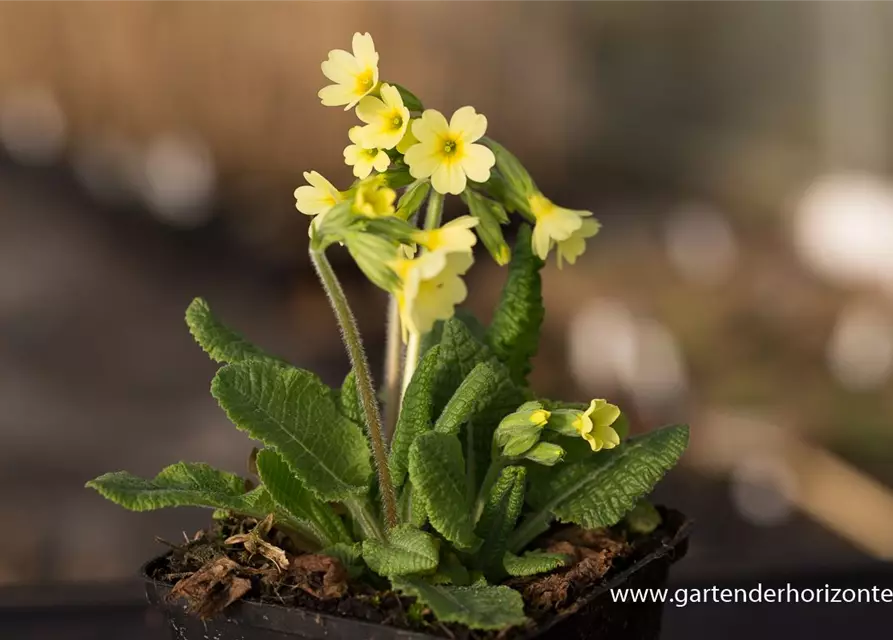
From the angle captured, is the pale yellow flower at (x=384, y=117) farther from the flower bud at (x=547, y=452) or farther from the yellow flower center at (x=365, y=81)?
the flower bud at (x=547, y=452)

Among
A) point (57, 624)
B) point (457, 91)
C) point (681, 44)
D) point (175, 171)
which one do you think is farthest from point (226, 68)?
point (57, 624)

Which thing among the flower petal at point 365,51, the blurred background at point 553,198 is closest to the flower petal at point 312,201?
the flower petal at point 365,51

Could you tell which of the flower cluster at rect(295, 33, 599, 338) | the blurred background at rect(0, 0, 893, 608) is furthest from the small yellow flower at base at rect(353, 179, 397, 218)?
the blurred background at rect(0, 0, 893, 608)

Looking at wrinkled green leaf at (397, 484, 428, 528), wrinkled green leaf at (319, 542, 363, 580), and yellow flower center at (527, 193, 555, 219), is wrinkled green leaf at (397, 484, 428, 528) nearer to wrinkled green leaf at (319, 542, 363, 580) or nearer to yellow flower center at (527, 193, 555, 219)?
wrinkled green leaf at (319, 542, 363, 580)

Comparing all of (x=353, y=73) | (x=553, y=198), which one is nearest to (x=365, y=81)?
(x=353, y=73)

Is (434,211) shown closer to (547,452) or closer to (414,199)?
(414,199)

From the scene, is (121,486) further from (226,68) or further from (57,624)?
(226,68)
